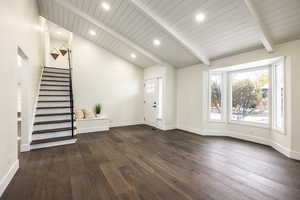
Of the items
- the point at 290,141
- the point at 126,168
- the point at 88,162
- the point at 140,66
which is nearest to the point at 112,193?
the point at 126,168

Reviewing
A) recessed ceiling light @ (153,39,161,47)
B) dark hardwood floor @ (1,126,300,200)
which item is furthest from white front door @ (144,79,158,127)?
dark hardwood floor @ (1,126,300,200)

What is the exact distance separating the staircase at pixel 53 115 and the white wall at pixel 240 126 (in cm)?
400

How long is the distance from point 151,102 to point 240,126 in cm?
359

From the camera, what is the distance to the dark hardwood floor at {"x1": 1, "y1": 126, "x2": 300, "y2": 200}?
1.94 m

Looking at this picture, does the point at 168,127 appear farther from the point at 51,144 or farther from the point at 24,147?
the point at 24,147

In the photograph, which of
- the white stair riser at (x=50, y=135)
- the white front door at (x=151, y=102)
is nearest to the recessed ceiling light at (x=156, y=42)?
the white front door at (x=151, y=102)

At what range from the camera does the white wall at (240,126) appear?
3.18m

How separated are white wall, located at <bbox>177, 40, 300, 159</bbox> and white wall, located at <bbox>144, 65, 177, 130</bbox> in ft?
0.72

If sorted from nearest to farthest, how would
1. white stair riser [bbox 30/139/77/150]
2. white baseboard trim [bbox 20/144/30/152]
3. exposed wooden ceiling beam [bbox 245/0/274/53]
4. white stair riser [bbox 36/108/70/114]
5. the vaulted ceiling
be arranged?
exposed wooden ceiling beam [bbox 245/0/274/53]
the vaulted ceiling
white baseboard trim [bbox 20/144/30/152]
white stair riser [bbox 30/139/77/150]
white stair riser [bbox 36/108/70/114]

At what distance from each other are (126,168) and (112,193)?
729mm

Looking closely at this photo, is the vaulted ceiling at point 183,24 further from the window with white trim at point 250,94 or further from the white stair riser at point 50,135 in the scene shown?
the white stair riser at point 50,135

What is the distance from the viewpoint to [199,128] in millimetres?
5238

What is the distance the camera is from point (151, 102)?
6758 millimetres

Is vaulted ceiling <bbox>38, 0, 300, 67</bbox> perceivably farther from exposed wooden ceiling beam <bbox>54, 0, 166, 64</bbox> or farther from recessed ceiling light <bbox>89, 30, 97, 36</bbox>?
recessed ceiling light <bbox>89, 30, 97, 36</bbox>
